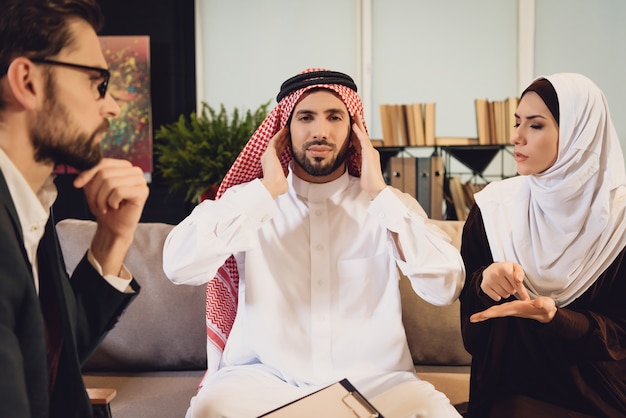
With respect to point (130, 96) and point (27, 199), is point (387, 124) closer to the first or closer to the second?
point (130, 96)

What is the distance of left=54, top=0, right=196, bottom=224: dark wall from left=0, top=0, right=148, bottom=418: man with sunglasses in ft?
13.4

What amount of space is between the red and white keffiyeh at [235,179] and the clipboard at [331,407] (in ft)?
2.39

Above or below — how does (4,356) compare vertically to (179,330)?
above

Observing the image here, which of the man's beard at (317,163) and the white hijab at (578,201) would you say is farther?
the man's beard at (317,163)

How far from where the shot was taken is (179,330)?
211cm

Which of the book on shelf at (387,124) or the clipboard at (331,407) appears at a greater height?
the book on shelf at (387,124)

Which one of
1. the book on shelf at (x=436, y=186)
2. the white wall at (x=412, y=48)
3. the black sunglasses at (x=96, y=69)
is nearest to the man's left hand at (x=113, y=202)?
the black sunglasses at (x=96, y=69)

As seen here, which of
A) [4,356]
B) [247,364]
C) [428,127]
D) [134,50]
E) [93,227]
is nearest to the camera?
[4,356]

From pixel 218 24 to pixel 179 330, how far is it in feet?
12.2

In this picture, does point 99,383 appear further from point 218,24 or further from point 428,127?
point 218,24

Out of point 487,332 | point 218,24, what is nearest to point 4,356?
point 487,332

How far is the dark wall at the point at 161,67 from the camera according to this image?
15.8 feet

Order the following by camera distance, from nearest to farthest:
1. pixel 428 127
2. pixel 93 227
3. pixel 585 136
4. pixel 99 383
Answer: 1. pixel 585 136
2. pixel 99 383
3. pixel 93 227
4. pixel 428 127

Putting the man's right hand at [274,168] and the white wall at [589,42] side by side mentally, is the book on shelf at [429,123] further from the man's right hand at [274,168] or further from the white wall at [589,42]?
the man's right hand at [274,168]
